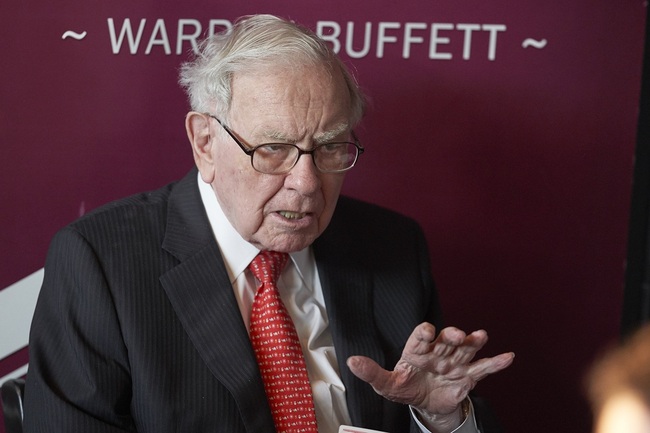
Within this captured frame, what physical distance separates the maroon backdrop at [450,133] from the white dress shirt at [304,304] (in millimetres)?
555

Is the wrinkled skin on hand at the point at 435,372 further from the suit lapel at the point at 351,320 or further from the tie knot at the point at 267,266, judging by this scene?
the tie knot at the point at 267,266

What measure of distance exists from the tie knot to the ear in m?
0.21

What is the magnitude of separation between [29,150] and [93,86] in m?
0.25

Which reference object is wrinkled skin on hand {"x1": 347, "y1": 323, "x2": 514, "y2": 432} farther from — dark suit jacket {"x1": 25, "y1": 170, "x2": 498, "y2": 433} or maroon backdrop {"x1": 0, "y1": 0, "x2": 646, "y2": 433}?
maroon backdrop {"x1": 0, "y1": 0, "x2": 646, "y2": 433}

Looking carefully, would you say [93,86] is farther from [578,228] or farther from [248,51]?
[578,228]

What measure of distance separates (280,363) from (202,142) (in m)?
0.53

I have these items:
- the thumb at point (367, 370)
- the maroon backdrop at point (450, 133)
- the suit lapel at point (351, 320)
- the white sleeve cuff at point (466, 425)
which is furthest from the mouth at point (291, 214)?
the maroon backdrop at point (450, 133)

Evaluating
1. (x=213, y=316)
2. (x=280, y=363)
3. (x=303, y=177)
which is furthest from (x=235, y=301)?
(x=303, y=177)

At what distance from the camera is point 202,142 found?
1957 millimetres

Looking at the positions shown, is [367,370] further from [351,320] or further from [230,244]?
[230,244]

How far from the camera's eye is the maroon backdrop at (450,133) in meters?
2.44

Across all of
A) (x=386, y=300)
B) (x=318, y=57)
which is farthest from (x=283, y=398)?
(x=318, y=57)

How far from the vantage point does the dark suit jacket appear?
178cm

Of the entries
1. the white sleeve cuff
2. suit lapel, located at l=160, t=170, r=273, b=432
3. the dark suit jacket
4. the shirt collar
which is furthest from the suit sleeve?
the white sleeve cuff
